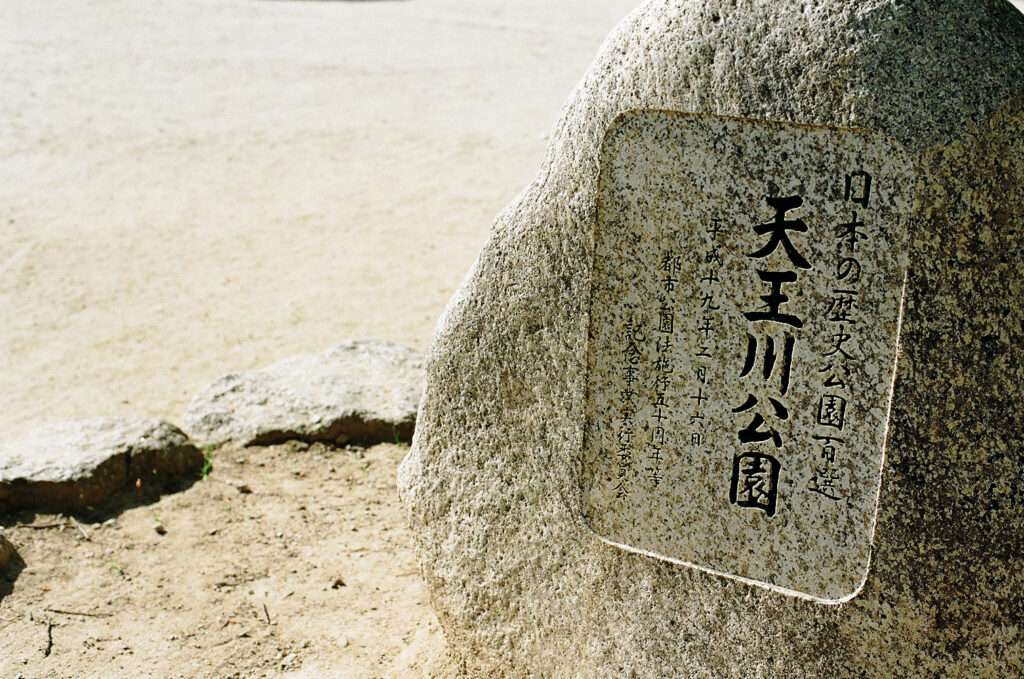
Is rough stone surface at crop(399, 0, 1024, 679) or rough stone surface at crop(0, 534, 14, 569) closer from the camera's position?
rough stone surface at crop(399, 0, 1024, 679)

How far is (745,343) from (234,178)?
5547mm

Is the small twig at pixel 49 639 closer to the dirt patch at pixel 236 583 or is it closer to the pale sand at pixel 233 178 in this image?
the dirt patch at pixel 236 583

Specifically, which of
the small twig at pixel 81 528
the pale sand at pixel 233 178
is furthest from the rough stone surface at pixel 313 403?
the small twig at pixel 81 528

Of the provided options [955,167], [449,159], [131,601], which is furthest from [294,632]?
[449,159]

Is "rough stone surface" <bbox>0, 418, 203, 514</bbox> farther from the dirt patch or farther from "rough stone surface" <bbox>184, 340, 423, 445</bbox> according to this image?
"rough stone surface" <bbox>184, 340, 423, 445</bbox>

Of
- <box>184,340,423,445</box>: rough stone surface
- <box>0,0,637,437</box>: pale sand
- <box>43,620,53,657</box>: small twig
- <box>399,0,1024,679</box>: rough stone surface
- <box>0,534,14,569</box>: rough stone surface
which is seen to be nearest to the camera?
<box>399,0,1024,679</box>: rough stone surface

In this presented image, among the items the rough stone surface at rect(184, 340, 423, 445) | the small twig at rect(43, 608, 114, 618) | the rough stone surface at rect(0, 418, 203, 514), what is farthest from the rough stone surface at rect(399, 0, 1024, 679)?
the rough stone surface at rect(0, 418, 203, 514)

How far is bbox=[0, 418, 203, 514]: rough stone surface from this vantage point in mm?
3477

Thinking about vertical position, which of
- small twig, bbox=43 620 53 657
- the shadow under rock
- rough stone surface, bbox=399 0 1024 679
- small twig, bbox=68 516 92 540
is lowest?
small twig, bbox=43 620 53 657

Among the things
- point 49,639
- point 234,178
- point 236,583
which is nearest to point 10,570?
point 49,639

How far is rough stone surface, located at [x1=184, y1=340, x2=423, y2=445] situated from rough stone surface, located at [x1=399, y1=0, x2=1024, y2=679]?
4.74ft

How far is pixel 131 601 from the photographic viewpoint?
10.2 ft

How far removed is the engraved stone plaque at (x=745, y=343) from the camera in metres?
2.02

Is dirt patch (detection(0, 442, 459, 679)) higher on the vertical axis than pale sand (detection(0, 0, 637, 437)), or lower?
lower
